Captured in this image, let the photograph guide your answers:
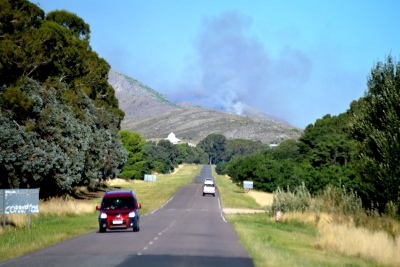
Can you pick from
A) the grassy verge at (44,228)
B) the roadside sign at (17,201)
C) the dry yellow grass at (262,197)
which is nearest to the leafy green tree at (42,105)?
the grassy verge at (44,228)

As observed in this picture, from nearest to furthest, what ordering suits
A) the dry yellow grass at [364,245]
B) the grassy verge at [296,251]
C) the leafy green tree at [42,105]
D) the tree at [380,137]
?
the grassy verge at [296,251], the dry yellow grass at [364,245], the tree at [380,137], the leafy green tree at [42,105]

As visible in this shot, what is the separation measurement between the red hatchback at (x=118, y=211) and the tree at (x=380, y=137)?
36.0ft

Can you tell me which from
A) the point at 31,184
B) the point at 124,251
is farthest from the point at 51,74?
the point at 124,251

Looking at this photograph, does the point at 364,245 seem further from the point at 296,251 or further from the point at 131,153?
the point at 131,153

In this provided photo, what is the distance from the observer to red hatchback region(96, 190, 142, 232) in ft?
112

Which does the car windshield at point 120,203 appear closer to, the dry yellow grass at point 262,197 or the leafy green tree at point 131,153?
the dry yellow grass at point 262,197

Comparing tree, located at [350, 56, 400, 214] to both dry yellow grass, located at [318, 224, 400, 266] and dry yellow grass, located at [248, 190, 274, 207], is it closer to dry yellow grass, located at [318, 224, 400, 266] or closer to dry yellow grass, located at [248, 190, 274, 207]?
dry yellow grass, located at [318, 224, 400, 266]

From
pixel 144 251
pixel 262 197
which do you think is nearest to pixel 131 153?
pixel 262 197

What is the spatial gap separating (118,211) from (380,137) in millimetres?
12625

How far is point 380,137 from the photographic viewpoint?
33.6m

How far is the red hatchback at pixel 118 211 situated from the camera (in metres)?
34.2

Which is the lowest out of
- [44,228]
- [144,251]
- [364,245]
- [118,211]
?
[144,251]

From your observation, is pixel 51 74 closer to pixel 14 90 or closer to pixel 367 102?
pixel 14 90

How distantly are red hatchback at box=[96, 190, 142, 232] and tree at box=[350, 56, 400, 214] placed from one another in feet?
36.0
